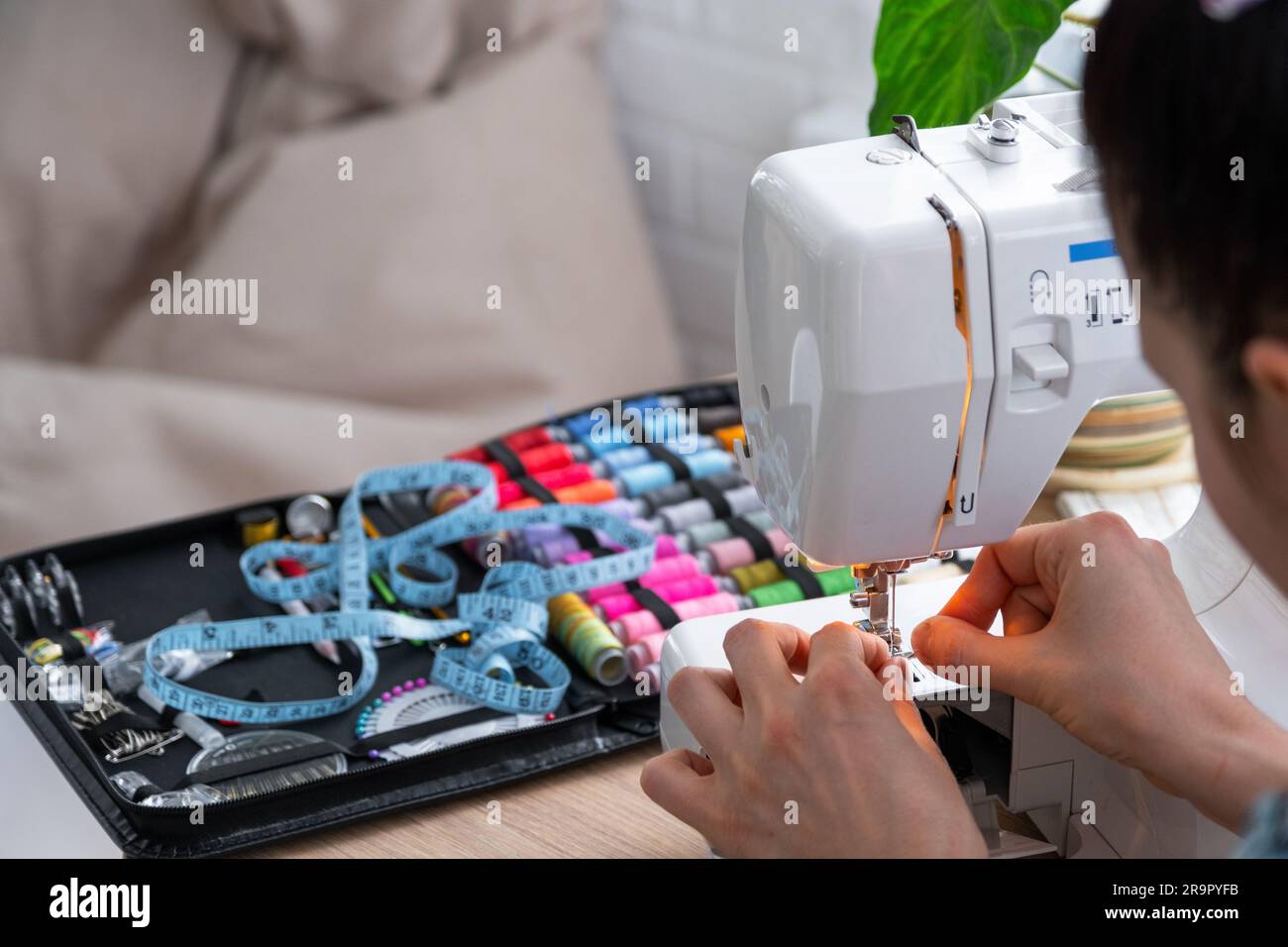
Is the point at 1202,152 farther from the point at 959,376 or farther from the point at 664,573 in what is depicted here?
the point at 664,573

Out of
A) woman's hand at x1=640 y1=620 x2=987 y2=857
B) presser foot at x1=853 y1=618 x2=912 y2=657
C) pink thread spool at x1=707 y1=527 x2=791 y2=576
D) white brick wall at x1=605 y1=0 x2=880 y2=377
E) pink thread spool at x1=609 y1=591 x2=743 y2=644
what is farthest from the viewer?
white brick wall at x1=605 y1=0 x2=880 y2=377

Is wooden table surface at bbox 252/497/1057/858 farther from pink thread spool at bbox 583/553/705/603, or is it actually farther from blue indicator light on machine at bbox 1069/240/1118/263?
blue indicator light on machine at bbox 1069/240/1118/263

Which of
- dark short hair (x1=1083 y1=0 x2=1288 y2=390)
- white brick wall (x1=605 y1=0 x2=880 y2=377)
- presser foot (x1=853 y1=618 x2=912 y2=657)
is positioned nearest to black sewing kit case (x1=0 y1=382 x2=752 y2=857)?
presser foot (x1=853 y1=618 x2=912 y2=657)

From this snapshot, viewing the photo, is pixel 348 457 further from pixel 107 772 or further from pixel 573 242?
pixel 107 772

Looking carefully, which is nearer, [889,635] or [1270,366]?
[1270,366]

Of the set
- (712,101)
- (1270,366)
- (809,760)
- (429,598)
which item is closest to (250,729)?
(429,598)

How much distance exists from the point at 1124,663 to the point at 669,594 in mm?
608

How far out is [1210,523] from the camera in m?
1.12

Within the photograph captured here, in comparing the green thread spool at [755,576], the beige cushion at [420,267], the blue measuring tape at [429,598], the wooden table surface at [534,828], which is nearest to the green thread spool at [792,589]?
the green thread spool at [755,576]

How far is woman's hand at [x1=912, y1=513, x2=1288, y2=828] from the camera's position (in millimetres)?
955

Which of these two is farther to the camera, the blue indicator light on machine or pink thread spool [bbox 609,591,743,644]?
pink thread spool [bbox 609,591,743,644]

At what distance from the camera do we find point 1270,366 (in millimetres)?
594

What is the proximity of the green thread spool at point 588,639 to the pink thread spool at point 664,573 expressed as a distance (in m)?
0.03
